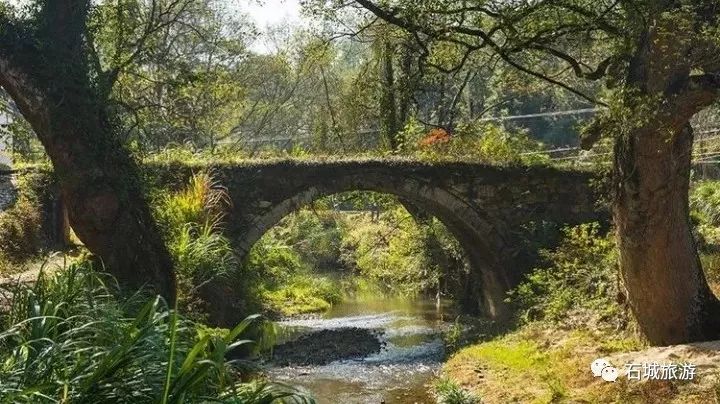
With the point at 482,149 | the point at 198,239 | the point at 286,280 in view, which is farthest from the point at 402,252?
the point at 198,239

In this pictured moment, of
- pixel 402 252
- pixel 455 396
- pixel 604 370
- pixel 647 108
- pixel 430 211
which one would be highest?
pixel 647 108

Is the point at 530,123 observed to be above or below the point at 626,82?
above

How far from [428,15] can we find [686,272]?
329cm

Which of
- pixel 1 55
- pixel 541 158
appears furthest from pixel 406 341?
pixel 1 55

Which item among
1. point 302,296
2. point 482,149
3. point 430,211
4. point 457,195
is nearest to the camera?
point 457,195

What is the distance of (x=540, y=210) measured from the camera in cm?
1312

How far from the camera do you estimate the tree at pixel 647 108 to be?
6.02m

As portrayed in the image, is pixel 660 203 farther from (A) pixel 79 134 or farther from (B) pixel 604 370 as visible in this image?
(A) pixel 79 134

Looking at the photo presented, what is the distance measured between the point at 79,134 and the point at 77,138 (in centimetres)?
4

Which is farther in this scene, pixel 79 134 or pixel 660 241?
pixel 79 134

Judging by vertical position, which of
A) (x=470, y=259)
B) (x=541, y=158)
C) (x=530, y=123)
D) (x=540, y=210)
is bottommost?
(x=470, y=259)

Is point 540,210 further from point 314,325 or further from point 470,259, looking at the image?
point 314,325

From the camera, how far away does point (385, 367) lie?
9.79 metres

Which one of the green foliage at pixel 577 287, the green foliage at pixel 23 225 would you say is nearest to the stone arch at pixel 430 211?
the green foliage at pixel 577 287
